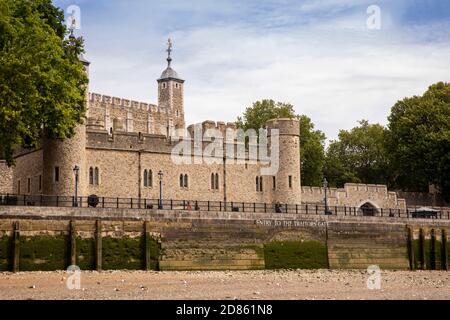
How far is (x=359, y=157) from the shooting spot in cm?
7769

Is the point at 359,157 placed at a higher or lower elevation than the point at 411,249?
higher

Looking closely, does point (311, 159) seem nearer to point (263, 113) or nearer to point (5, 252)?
point (263, 113)

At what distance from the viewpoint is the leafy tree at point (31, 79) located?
122 ft

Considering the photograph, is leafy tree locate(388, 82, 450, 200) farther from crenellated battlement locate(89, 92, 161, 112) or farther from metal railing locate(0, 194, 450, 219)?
crenellated battlement locate(89, 92, 161, 112)

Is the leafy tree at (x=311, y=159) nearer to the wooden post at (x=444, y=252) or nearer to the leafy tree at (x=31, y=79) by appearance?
the wooden post at (x=444, y=252)

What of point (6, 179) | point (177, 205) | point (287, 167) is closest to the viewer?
point (177, 205)

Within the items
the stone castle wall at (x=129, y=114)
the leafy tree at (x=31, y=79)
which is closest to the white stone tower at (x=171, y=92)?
the stone castle wall at (x=129, y=114)

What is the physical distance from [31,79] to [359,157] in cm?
4497

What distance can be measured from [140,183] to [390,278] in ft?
60.0

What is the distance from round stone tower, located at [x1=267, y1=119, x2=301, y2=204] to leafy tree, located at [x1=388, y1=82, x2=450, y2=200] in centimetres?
1261

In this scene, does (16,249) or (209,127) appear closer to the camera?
(16,249)

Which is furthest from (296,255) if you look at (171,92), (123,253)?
(171,92)

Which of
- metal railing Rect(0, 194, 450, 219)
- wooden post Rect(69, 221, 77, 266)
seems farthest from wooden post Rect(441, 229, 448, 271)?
wooden post Rect(69, 221, 77, 266)

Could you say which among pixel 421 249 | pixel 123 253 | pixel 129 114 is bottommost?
pixel 421 249
